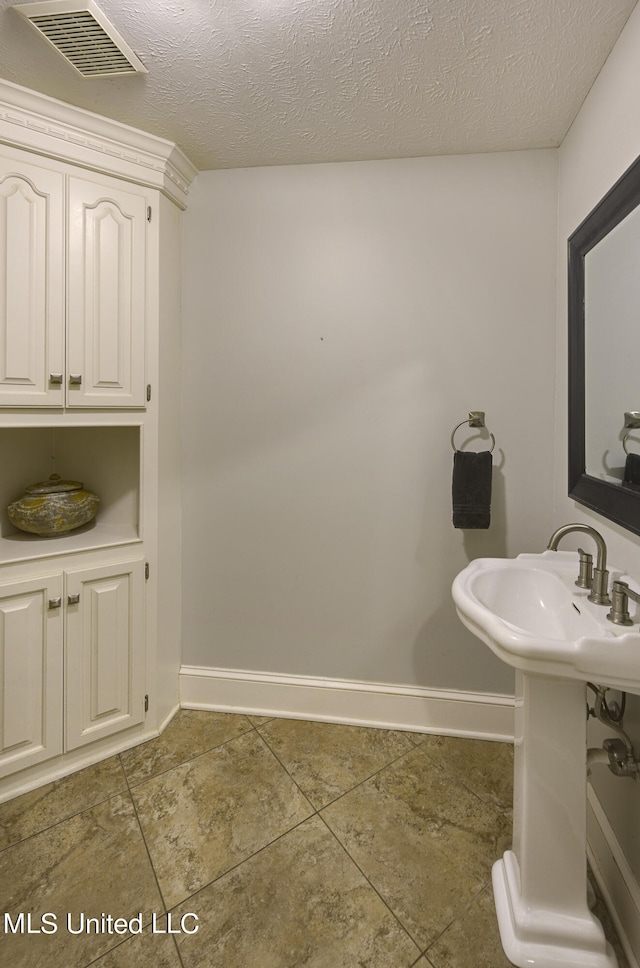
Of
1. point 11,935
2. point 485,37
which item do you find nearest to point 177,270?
point 485,37

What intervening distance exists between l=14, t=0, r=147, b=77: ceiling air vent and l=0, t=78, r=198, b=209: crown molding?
0.18 metres

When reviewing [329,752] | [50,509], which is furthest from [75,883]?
[50,509]

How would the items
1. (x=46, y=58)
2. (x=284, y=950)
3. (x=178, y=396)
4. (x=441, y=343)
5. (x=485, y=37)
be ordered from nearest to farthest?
(x=284, y=950) < (x=485, y=37) < (x=46, y=58) < (x=441, y=343) < (x=178, y=396)

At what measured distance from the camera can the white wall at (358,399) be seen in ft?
5.98

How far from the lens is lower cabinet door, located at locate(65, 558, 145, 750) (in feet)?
5.53

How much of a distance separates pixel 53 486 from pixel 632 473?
6.63 feet

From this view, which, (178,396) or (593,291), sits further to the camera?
(178,396)

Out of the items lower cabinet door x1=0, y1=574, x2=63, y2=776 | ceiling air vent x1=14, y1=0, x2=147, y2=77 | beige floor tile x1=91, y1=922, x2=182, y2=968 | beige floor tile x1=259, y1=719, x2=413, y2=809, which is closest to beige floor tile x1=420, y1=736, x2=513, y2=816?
beige floor tile x1=259, y1=719, x2=413, y2=809

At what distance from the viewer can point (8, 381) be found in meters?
1.54

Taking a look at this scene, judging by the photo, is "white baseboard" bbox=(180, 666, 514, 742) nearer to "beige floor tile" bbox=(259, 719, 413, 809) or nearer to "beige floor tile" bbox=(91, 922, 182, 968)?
"beige floor tile" bbox=(259, 719, 413, 809)

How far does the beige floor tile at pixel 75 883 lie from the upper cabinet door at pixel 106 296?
4.72 feet

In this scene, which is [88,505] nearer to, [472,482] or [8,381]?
[8,381]

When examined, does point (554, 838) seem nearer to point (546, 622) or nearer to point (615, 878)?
point (615, 878)

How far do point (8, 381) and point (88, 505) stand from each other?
55 centimetres
